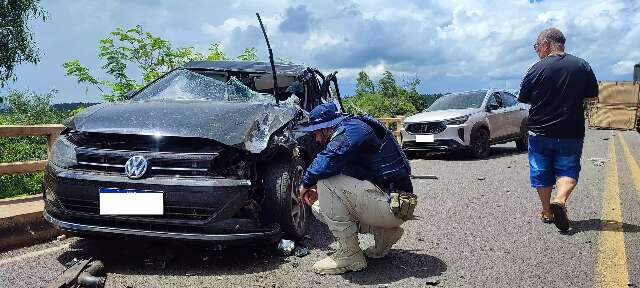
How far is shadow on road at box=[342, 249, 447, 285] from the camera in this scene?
3.68m

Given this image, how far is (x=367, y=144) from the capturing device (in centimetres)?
364

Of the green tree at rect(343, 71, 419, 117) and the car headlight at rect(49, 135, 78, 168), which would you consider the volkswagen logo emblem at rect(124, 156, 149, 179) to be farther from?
the green tree at rect(343, 71, 419, 117)

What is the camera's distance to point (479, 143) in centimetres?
1198

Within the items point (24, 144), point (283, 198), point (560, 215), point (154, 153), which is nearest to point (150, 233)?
point (154, 153)

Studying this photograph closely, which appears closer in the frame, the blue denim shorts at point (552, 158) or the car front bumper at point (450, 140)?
the blue denim shorts at point (552, 158)

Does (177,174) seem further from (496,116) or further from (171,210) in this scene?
(496,116)

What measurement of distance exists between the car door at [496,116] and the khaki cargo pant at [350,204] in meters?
9.04

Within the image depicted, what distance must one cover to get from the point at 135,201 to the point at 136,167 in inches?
8.8

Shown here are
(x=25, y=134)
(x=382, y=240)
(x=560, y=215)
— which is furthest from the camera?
(x=25, y=134)

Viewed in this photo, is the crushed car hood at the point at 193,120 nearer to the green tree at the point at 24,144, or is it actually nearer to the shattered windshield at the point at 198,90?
the shattered windshield at the point at 198,90

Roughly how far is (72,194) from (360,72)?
60665 mm

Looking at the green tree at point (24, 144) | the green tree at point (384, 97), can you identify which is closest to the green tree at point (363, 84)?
the green tree at point (384, 97)

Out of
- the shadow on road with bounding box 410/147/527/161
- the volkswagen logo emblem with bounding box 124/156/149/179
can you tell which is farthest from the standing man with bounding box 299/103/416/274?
the shadow on road with bounding box 410/147/527/161

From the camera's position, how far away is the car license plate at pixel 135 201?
365 cm
